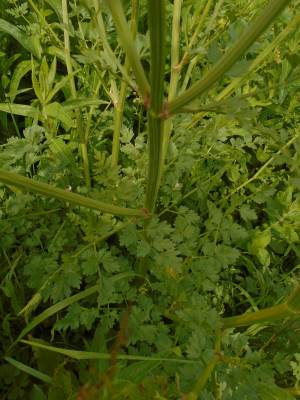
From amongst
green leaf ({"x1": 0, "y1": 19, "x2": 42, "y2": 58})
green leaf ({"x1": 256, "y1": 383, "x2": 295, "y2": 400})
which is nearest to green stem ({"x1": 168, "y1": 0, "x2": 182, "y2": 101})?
green leaf ({"x1": 0, "y1": 19, "x2": 42, "y2": 58})

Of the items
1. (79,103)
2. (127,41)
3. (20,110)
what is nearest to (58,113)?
(79,103)

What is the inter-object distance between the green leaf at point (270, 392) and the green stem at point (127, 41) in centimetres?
108

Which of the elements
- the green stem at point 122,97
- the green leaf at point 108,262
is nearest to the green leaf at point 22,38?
the green stem at point 122,97

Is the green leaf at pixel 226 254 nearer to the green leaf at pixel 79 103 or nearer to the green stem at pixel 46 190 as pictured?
the green stem at pixel 46 190

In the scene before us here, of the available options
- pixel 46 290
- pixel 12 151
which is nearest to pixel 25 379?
pixel 46 290

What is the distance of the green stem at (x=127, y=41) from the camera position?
0.86m

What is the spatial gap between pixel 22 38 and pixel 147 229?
1.43 m

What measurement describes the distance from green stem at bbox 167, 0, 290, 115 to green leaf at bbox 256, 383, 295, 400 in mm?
1022

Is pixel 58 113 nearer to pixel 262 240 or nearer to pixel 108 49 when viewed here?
pixel 108 49

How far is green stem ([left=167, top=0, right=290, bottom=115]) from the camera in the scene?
2.43ft

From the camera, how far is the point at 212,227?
157cm

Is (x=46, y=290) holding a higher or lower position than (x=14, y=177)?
lower

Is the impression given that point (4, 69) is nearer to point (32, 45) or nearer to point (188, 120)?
point (32, 45)

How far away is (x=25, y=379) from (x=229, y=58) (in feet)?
4.81
